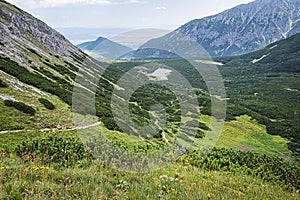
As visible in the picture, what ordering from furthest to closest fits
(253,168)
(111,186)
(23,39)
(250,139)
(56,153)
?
(250,139) → (23,39) → (253,168) → (56,153) → (111,186)

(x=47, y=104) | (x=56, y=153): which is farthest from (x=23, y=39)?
(x=56, y=153)

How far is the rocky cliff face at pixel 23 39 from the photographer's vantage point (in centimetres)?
4719

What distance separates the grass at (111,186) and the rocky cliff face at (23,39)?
124 ft

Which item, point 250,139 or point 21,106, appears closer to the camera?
point 21,106

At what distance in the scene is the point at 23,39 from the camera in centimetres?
6372

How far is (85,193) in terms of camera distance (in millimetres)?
7391

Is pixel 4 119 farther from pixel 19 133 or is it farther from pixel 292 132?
pixel 292 132

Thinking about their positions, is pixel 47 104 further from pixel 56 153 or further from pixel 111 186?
pixel 111 186

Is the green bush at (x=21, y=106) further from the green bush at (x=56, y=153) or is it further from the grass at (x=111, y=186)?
the grass at (x=111, y=186)

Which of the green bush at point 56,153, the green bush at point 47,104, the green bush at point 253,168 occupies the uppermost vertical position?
the green bush at point 56,153

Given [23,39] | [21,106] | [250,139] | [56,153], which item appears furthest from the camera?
[250,139]

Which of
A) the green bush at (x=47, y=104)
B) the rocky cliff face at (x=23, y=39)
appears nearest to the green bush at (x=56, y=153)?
the green bush at (x=47, y=104)

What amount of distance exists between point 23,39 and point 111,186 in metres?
65.2

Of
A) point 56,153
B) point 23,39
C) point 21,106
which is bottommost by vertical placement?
point 21,106
